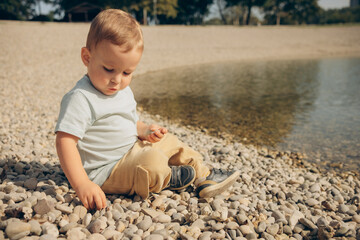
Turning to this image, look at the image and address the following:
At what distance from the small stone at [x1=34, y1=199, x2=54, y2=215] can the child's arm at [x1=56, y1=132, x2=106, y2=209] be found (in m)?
0.21

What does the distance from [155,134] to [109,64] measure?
759 millimetres

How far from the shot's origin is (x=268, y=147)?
14.9 ft

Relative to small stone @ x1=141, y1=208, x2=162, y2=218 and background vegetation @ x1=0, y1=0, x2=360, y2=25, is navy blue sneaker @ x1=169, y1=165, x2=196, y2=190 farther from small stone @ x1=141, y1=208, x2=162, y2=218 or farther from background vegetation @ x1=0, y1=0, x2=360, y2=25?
background vegetation @ x1=0, y1=0, x2=360, y2=25

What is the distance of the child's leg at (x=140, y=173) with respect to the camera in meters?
2.13

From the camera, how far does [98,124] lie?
216 cm

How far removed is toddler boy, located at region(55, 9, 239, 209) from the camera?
1938 millimetres

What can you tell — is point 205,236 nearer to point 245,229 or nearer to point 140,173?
point 245,229

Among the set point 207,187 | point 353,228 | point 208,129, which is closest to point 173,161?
point 207,187

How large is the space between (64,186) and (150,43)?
21.4 metres

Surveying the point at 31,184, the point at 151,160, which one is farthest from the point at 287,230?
the point at 31,184

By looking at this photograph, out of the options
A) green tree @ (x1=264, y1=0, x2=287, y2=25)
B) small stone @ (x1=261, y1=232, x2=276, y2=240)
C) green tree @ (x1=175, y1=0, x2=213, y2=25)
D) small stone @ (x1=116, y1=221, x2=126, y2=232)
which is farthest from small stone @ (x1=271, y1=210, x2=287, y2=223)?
green tree @ (x1=264, y1=0, x2=287, y2=25)

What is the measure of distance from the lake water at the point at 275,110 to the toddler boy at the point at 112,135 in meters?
2.62

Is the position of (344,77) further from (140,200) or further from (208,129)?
(140,200)

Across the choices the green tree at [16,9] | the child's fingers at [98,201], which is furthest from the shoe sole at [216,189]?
the green tree at [16,9]
